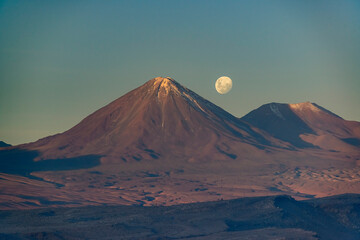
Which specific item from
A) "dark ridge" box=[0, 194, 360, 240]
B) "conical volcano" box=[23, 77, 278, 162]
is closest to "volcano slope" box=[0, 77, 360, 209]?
"conical volcano" box=[23, 77, 278, 162]

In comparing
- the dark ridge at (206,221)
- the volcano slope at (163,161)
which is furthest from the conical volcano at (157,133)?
the dark ridge at (206,221)

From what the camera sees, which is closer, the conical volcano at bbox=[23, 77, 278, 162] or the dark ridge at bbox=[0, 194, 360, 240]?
the dark ridge at bbox=[0, 194, 360, 240]

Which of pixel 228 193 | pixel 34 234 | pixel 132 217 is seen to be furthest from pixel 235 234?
pixel 228 193

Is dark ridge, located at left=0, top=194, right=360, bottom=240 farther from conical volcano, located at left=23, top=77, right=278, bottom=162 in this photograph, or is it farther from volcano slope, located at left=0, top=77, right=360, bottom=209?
conical volcano, located at left=23, top=77, right=278, bottom=162

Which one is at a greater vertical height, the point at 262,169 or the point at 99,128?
the point at 99,128

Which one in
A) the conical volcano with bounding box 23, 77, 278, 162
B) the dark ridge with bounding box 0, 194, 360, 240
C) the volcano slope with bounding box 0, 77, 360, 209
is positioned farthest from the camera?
the conical volcano with bounding box 23, 77, 278, 162

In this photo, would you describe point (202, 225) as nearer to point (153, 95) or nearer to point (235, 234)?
point (235, 234)

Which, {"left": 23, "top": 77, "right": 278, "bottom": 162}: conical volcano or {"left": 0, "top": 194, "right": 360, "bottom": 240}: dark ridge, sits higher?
{"left": 23, "top": 77, "right": 278, "bottom": 162}: conical volcano
